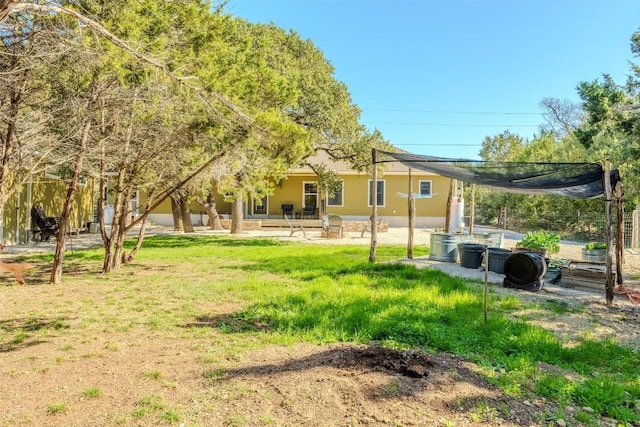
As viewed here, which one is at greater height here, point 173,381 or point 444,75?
point 444,75

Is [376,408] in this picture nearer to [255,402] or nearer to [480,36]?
[255,402]

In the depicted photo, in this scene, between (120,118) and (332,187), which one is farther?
(332,187)

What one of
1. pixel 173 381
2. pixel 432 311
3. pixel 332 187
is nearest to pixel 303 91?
pixel 332 187

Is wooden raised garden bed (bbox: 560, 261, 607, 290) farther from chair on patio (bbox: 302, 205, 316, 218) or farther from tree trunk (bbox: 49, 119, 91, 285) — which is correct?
chair on patio (bbox: 302, 205, 316, 218)

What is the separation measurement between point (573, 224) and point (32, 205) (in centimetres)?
2237

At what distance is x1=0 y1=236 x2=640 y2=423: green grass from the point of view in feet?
9.88

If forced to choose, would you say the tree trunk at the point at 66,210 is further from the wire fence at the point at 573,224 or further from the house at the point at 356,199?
the house at the point at 356,199

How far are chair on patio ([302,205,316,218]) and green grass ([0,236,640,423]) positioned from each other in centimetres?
1451

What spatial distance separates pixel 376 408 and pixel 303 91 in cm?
1387

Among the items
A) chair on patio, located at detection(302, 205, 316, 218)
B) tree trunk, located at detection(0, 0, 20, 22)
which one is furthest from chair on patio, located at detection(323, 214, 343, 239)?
tree trunk, located at detection(0, 0, 20, 22)

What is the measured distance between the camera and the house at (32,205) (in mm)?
11664

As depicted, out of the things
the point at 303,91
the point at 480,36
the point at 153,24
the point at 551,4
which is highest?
the point at 480,36

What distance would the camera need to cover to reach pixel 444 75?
2377 centimetres

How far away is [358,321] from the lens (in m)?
4.38
